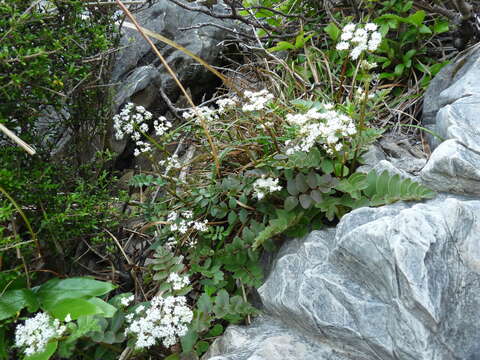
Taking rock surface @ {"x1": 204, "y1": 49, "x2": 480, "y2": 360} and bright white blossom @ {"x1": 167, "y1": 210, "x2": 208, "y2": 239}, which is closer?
rock surface @ {"x1": 204, "y1": 49, "x2": 480, "y2": 360}

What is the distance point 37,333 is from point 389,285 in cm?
145

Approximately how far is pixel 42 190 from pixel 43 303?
1.83 ft

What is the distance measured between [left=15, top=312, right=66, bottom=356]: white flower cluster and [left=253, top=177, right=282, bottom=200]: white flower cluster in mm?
1100

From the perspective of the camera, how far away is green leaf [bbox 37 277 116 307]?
208 centimetres

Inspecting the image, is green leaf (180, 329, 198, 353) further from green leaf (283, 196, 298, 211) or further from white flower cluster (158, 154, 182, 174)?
white flower cluster (158, 154, 182, 174)

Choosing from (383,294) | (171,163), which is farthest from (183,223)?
(383,294)

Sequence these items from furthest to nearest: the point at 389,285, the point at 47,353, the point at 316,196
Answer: the point at 316,196, the point at 47,353, the point at 389,285

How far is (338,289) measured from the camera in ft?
5.86

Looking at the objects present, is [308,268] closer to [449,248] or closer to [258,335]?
[258,335]

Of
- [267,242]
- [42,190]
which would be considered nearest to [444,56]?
[267,242]

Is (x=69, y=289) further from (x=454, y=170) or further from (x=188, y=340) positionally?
(x=454, y=170)

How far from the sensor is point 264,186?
221cm

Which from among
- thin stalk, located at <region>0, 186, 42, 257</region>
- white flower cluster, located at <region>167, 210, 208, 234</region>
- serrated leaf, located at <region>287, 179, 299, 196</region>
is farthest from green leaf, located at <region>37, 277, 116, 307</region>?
serrated leaf, located at <region>287, 179, 299, 196</region>

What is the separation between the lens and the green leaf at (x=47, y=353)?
1749mm
